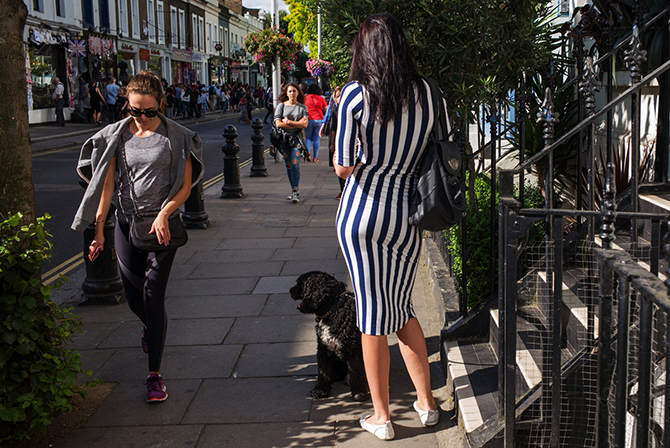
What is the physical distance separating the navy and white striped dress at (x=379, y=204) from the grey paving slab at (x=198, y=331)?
1.83 meters

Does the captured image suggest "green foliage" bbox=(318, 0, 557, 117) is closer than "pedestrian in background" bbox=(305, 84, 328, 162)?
Yes

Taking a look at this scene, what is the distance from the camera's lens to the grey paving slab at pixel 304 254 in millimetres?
6715

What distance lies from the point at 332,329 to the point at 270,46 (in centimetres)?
1382

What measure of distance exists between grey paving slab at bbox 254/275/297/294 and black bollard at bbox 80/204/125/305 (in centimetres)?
118

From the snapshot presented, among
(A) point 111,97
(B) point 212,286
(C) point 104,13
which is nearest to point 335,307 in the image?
(B) point 212,286

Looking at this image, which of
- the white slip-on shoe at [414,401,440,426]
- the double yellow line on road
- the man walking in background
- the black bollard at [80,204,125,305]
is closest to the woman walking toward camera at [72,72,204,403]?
the white slip-on shoe at [414,401,440,426]

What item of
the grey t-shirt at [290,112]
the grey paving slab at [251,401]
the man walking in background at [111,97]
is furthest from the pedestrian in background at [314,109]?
the man walking in background at [111,97]

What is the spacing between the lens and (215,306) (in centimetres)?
530

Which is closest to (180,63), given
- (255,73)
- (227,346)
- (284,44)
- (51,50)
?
(51,50)

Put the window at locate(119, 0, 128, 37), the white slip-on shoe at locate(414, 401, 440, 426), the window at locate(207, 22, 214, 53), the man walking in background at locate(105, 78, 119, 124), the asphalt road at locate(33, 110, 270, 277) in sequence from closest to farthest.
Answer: the white slip-on shoe at locate(414, 401, 440, 426) < the asphalt road at locate(33, 110, 270, 277) < the man walking in background at locate(105, 78, 119, 124) < the window at locate(119, 0, 128, 37) < the window at locate(207, 22, 214, 53)

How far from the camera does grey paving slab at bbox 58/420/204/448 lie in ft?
10.8

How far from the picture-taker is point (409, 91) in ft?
9.46

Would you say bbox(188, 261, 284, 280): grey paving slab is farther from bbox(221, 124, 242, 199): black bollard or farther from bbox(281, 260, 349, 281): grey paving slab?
bbox(221, 124, 242, 199): black bollard

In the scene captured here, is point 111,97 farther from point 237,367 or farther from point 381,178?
point 381,178
